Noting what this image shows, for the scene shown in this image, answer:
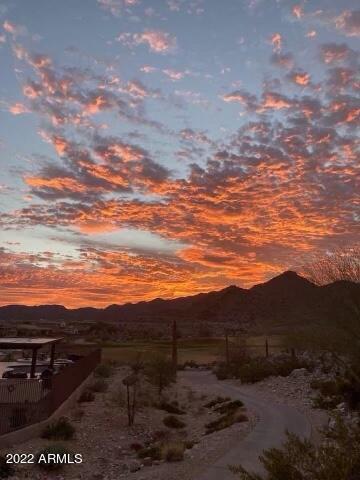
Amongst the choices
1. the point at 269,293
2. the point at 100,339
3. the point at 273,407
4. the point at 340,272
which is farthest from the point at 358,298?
the point at 269,293

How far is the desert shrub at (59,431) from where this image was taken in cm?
1930

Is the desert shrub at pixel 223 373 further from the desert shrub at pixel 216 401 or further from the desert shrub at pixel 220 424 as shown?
the desert shrub at pixel 220 424

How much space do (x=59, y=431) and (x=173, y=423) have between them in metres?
8.74

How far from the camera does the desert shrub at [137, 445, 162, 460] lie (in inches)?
749

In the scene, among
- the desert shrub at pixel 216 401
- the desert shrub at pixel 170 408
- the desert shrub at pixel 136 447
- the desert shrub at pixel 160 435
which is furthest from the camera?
the desert shrub at pixel 216 401

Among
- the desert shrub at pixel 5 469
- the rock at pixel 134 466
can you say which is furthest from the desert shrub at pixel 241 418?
the desert shrub at pixel 5 469

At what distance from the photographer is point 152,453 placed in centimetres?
1970

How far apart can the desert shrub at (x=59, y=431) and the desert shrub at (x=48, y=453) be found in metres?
1.73

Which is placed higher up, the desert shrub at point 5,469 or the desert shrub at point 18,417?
the desert shrub at point 18,417

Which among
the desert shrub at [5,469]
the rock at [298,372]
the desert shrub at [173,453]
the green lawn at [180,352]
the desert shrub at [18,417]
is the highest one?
the green lawn at [180,352]

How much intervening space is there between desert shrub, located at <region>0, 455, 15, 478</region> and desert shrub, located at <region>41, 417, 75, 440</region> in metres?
3.70

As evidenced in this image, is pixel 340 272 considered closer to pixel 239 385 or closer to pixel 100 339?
pixel 239 385

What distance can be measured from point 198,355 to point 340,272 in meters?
50.2

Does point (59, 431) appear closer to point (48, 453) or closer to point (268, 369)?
point (48, 453)
